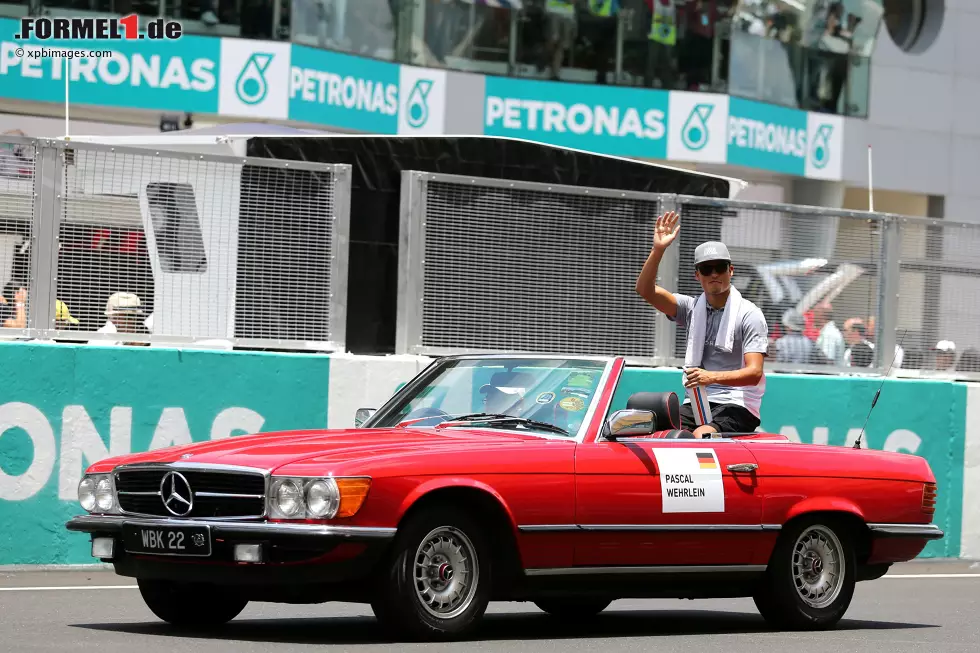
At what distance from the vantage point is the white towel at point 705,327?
988 cm

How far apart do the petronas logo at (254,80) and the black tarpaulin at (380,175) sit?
13.0 metres

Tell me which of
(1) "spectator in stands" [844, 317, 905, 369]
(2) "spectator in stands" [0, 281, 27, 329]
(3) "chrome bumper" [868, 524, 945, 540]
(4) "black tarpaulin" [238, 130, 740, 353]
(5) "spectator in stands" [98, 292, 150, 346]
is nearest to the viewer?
(3) "chrome bumper" [868, 524, 945, 540]

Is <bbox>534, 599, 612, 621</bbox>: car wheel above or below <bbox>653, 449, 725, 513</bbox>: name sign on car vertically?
below

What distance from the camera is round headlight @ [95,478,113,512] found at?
8227 mm

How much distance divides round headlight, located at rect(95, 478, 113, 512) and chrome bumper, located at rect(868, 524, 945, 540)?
12.7ft

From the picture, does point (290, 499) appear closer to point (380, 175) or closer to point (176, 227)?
point (176, 227)

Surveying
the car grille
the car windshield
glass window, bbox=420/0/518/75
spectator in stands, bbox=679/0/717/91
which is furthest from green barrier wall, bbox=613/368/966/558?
spectator in stands, bbox=679/0/717/91

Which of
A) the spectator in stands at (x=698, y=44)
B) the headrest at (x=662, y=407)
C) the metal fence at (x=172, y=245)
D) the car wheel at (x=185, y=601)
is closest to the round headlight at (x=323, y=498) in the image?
the car wheel at (x=185, y=601)

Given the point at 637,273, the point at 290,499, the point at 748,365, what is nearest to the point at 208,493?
the point at 290,499

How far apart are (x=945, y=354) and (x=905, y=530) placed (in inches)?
224

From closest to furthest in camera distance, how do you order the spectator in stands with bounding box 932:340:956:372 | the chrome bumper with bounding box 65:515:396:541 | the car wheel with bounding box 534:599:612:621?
the chrome bumper with bounding box 65:515:396:541, the car wheel with bounding box 534:599:612:621, the spectator in stands with bounding box 932:340:956:372

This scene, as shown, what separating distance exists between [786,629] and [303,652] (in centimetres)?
297

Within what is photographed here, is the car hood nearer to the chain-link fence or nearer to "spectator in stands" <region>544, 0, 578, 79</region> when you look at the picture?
the chain-link fence

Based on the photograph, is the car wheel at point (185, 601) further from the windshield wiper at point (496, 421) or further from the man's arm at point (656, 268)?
Result: the man's arm at point (656, 268)
